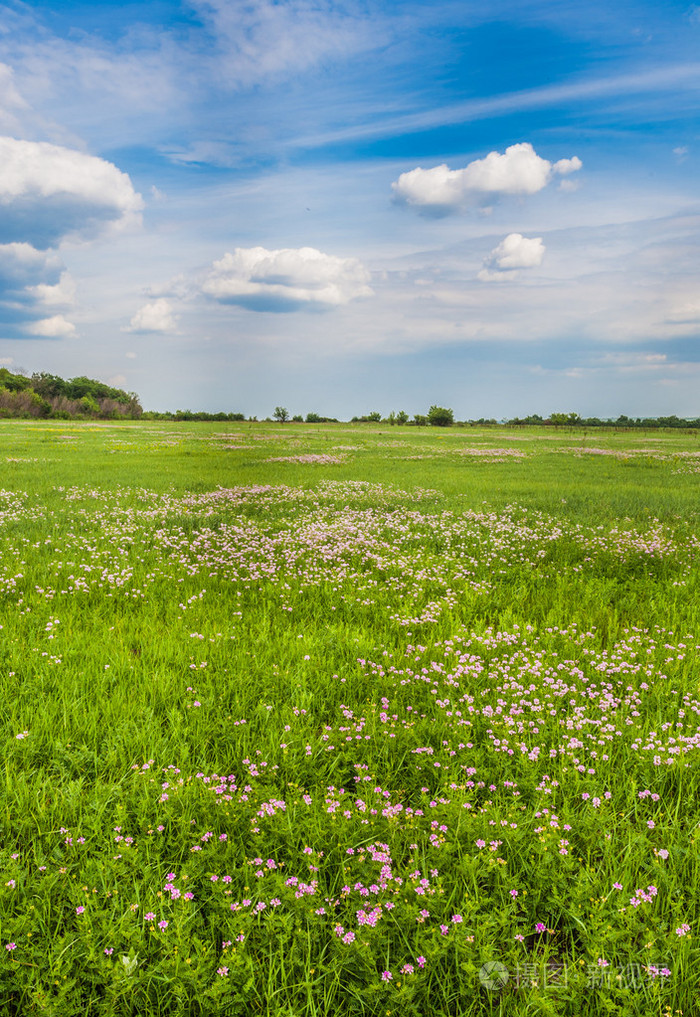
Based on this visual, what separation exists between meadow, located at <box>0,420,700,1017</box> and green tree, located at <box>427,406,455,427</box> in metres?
121

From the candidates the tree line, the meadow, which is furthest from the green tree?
the meadow

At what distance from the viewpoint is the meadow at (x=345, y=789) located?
2539 millimetres

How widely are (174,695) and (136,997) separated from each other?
8.77ft

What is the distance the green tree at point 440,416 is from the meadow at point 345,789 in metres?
121

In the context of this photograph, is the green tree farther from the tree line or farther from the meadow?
the meadow

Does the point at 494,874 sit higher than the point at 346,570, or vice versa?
the point at 346,570

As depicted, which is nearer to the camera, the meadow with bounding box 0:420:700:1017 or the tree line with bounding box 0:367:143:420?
the meadow with bounding box 0:420:700:1017

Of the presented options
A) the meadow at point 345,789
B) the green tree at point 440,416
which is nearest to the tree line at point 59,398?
the green tree at point 440,416

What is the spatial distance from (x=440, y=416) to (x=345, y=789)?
12711cm

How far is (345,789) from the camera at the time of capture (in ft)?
13.0

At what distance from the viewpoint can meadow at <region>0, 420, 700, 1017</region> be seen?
2539 mm

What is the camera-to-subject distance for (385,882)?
2.94 meters

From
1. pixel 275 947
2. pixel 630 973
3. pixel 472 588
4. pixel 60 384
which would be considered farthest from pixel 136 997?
pixel 60 384

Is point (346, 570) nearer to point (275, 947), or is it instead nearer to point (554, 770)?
point (554, 770)
